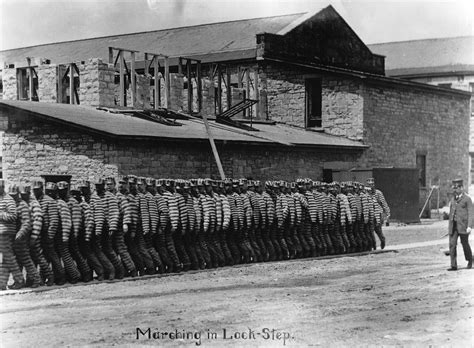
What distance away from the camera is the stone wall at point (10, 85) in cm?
2656

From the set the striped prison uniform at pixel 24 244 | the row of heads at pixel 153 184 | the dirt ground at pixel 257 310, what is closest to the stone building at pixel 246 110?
the row of heads at pixel 153 184

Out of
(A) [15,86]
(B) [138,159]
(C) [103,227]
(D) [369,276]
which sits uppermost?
(A) [15,86]

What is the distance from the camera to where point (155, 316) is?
9.87m

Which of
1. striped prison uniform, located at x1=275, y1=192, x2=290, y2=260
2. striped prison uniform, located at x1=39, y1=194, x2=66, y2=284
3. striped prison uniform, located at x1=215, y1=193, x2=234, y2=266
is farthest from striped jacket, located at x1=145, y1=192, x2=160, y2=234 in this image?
striped prison uniform, located at x1=275, y1=192, x2=290, y2=260

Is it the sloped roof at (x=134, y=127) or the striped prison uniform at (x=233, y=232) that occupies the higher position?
the sloped roof at (x=134, y=127)

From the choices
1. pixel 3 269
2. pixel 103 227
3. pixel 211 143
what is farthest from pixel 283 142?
pixel 3 269

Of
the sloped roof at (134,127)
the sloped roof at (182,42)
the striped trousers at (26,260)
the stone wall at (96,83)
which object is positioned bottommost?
the striped trousers at (26,260)

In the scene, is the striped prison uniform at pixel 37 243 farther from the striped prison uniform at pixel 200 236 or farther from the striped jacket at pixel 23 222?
the striped prison uniform at pixel 200 236

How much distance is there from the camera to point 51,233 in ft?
40.3

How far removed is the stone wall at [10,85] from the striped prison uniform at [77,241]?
1484 centimetres

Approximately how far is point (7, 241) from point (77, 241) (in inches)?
54.5

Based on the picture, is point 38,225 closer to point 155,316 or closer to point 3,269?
point 3,269

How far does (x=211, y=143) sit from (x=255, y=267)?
5.96m

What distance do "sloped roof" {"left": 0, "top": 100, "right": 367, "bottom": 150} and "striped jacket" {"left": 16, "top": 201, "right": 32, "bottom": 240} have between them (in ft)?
20.5
